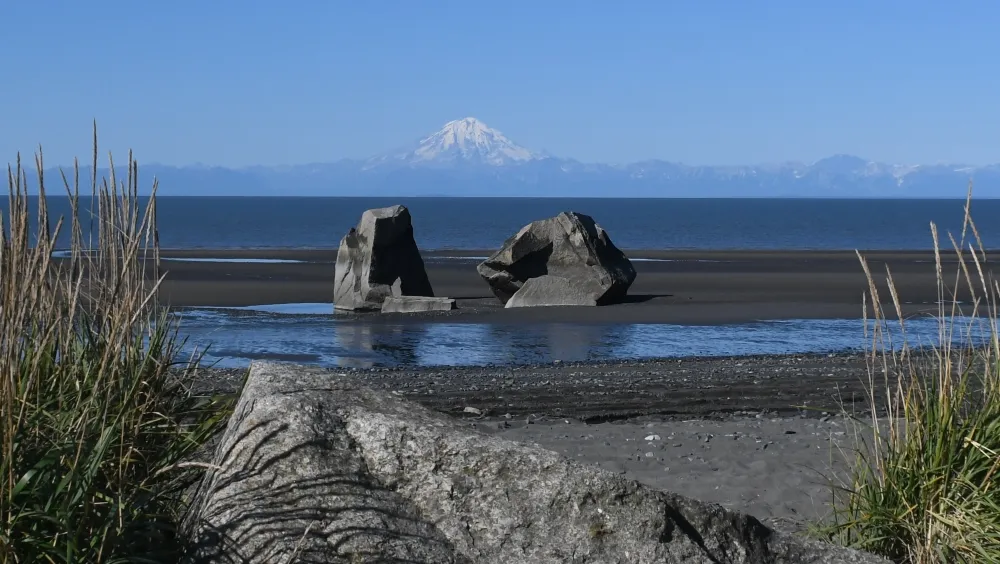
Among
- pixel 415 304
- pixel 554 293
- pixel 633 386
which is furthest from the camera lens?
pixel 554 293

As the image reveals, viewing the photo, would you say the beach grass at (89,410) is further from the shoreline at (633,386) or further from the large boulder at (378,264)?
the large boulder at (378,264)

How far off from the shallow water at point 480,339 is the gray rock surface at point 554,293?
2762mm

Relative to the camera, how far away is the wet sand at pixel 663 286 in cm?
2261

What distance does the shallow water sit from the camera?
16688mm

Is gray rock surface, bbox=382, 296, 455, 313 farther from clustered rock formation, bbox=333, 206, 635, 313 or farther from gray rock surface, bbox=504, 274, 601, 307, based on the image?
gray rock surface, bbox=504, 274, 601, 307

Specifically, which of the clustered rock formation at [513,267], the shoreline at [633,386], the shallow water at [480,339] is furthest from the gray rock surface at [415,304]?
the shoreline at [633,386]

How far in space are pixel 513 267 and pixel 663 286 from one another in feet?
22.4

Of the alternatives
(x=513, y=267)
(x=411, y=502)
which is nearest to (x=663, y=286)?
(x=513, y=267)

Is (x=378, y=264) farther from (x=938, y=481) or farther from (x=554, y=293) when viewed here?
(x=938, y=481)

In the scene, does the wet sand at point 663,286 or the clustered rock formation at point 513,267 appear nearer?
the wet sand at point 663,286

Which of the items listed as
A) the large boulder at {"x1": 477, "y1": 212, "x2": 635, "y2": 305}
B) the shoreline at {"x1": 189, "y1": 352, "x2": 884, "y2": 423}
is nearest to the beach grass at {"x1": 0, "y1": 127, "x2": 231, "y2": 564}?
the shoreline at {"x1": 189, "y1": 352, "x2": 884, "y2": 423}

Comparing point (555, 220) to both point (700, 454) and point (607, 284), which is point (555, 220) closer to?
point (607, 284)

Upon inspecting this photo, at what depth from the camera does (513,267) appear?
24.1 meters

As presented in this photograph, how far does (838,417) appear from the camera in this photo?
10.7 meters
